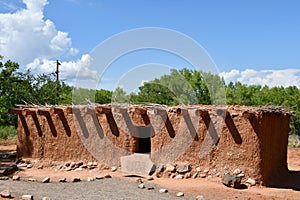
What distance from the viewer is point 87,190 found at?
27.5 ft

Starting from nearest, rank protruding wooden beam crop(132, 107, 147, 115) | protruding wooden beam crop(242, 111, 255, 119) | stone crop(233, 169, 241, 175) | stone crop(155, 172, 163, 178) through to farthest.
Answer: protruding wooden beam crop(242, 111, 255, 119) → stone crop(233, 169, 241, 175) → stone crop(155, 172, 163, 178) → protruding wooden beam crop(132, 107, 147, 115)

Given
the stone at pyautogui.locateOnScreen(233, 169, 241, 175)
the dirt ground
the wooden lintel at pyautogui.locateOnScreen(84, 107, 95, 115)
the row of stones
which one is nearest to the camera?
the dirt ground

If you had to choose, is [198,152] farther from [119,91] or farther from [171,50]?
[119,91]

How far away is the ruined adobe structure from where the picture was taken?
30.9ft

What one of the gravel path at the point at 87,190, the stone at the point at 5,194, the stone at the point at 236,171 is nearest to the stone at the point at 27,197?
the gravel path at the point at 87,190

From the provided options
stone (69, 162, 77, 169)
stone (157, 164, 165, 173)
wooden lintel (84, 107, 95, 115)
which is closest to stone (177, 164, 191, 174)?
stone (157, 164, 165, 173)

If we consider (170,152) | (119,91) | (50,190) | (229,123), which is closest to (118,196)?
(50,190)

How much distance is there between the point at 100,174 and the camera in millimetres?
10617

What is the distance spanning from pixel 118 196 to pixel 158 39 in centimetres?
822

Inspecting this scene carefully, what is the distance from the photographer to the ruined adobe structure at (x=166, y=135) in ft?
30.9

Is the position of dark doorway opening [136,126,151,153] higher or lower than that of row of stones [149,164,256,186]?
higher

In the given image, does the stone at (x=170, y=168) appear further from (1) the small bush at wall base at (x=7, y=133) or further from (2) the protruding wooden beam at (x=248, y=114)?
(1) the small bush at wall base at (x=7, y=133)

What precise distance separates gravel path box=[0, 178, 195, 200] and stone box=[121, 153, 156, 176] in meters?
1.11

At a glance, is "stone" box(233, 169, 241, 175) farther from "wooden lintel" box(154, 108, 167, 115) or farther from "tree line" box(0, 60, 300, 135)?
"tree line" box(0, 60, 300, 135)
